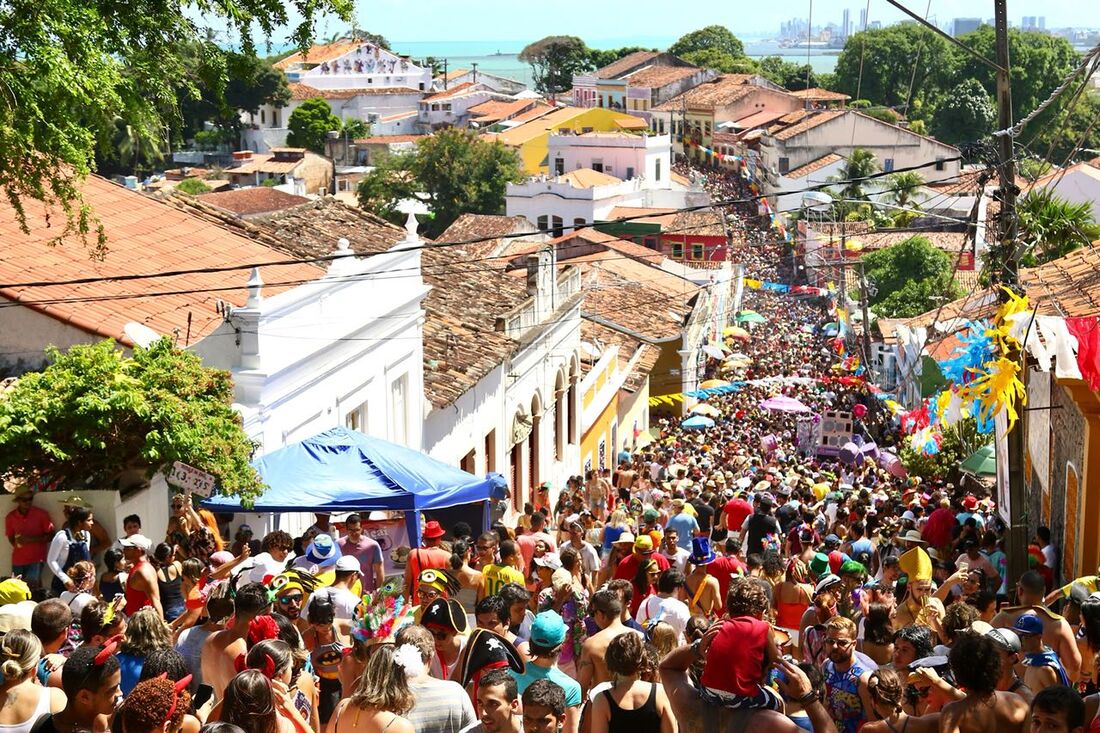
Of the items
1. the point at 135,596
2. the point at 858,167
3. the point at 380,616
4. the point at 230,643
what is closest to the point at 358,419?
the point at 135,596

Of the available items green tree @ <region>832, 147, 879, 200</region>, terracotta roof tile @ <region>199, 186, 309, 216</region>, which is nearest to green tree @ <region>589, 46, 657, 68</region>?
green tree @ <region>832, 147, 879, 200</region>

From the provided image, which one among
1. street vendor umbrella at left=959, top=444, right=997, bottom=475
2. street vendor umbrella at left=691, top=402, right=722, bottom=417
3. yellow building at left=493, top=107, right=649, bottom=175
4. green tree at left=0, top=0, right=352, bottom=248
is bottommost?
street vendor umbrella at left=691, top=402, right=722, bottom=417

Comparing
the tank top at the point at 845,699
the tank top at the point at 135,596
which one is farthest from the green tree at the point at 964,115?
the tank top at the point at 845,699

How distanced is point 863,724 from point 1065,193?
69.6m

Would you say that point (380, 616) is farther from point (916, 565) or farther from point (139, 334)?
point (139, 334)

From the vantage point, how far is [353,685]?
25.7ft

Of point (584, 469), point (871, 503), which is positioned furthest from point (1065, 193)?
point (871, 503)

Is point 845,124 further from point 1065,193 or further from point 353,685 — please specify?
point 353,685

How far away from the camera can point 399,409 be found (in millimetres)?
21484

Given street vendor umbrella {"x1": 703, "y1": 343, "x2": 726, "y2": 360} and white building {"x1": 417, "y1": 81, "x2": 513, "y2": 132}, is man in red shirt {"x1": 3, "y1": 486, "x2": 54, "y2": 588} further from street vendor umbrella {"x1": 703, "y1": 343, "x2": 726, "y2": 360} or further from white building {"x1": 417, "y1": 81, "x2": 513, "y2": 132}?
white building {"x1": 417, "y1": 81, "x2": 513, "y2": 132}

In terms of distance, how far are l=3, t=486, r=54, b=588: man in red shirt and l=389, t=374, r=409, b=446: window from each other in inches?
349

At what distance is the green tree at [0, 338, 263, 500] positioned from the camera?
12.4 meters

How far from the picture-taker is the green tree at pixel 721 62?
145500mm

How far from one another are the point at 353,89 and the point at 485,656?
5239 inches
